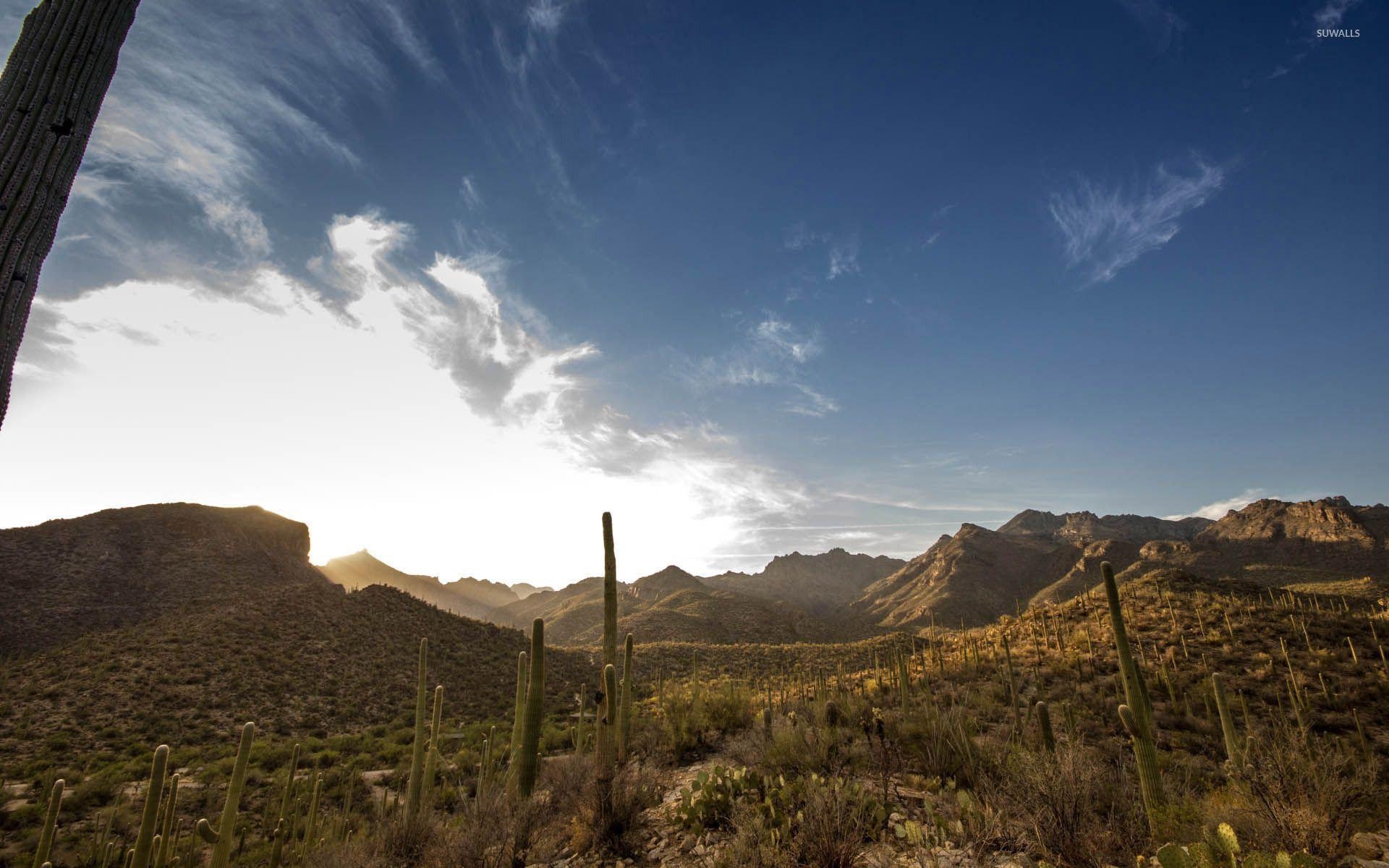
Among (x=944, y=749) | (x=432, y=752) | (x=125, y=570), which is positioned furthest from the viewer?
(x=125, y=570)

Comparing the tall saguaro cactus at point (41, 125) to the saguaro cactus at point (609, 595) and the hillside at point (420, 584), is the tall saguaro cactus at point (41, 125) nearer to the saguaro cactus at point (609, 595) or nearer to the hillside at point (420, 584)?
the saguaro cactus at point (609, 595)

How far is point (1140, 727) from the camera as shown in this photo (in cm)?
649

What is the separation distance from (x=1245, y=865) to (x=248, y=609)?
135ft

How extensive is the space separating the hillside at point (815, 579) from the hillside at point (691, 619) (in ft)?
95.9

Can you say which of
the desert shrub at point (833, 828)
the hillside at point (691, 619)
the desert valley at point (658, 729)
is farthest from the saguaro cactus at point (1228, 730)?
the hillside at point (691, 619)

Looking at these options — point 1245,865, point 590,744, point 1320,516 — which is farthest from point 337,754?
point 1320,516

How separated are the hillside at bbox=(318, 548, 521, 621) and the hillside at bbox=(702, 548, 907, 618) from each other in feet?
194

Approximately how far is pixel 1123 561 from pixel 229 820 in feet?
318

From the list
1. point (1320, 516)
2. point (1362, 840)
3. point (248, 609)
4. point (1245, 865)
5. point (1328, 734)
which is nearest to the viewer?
point (1245, 865)

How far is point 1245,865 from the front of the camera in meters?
3.71

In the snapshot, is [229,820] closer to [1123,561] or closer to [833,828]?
[833,828]

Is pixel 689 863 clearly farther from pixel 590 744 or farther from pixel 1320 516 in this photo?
pixel 1320 516

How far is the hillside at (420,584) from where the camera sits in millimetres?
123500

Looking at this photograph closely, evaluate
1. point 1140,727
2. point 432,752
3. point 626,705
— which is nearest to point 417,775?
point 432,752
